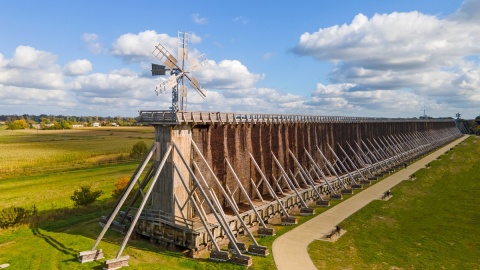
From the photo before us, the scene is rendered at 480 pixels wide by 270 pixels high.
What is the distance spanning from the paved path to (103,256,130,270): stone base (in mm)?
10500

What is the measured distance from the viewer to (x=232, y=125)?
3444 cm

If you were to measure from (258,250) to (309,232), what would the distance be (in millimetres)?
7700

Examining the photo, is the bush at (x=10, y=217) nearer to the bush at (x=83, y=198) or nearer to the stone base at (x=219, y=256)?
the bush at (x=83, y=198)

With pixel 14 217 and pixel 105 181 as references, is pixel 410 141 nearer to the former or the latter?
pixel 105 181

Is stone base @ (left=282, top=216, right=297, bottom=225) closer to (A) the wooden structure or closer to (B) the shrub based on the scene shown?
(A) the wooden structure

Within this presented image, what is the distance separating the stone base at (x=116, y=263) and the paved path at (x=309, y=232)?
34.4 feet

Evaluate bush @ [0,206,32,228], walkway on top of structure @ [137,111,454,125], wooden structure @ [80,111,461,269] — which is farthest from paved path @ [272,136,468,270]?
bush @ [0,206,32,228]

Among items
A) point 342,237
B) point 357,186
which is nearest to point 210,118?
point 342,237

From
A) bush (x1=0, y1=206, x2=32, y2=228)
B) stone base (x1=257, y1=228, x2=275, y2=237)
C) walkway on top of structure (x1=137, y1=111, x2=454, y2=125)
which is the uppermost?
walkway on top of structure (x1=137, y1=111, x2=454, y2=125)

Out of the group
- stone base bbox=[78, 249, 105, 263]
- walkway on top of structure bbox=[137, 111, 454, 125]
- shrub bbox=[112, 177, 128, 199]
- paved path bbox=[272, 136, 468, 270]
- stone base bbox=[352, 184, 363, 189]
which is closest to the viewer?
stone base bbox=[78, 249, 105, 263]

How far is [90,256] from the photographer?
22.6m

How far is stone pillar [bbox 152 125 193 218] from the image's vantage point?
1080 inches

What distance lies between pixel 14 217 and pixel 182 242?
1722 centimetres

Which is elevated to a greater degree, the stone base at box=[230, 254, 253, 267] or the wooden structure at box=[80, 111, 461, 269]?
the wooden structure at box=[80, 111, 461, 269]
